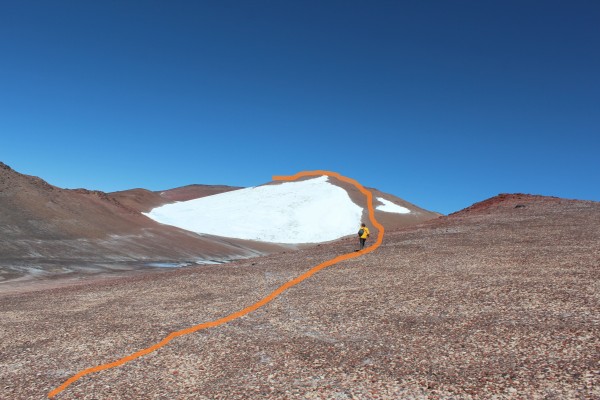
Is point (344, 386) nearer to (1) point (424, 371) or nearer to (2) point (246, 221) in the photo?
(1) point (424, 371)

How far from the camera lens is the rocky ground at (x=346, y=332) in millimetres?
9305

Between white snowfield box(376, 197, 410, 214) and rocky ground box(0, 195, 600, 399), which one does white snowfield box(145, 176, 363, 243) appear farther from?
rocky ground box(0, 195, 600, 399)

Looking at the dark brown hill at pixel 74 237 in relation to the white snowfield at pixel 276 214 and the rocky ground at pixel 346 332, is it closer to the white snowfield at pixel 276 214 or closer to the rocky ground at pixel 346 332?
the white snowfield at pixel 276 214

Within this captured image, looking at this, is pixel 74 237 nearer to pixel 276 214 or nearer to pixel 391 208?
pixel 276 214

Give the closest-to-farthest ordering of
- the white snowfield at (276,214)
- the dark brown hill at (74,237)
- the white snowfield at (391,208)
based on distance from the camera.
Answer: the dark brown hill at (74,237) → the white snowfield at (276,214) → the white snowfield at (391,208)

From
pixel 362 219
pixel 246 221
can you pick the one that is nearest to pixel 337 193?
pixel 362 219

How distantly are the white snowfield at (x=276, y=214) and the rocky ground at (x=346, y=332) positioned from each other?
165 feet

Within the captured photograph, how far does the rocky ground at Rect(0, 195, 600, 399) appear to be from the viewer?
930 cm

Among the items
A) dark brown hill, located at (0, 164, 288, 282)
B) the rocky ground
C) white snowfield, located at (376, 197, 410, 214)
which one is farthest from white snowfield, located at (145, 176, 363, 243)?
the rocky ground

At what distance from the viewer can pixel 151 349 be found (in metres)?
12.7

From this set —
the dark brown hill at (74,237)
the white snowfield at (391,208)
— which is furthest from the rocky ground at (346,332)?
the white snowfield at (391,208)

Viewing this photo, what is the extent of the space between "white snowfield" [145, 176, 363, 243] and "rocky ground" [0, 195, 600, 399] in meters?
50.3

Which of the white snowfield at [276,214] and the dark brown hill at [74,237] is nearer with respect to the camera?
the dark brown hill at [74,237]

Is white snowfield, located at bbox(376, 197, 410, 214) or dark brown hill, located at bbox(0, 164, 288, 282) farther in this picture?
white snowfield, located at bbox(376, 197, 410, 214)
